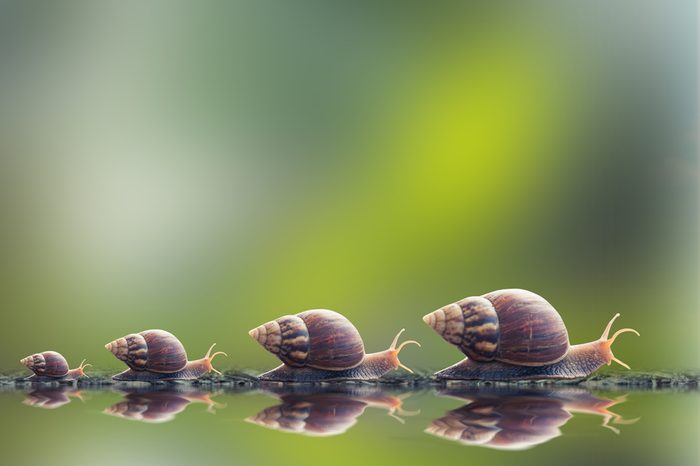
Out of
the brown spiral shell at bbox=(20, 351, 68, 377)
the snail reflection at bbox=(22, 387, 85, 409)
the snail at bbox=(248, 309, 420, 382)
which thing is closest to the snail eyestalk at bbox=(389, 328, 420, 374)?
the snail at bbox=(248, 309, 420, 382)

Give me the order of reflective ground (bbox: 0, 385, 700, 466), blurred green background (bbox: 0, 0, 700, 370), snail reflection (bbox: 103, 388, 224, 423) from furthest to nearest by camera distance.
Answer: blurred green background (bbox: 0, 0, 700, 370) → snail reflection (bbox: 103, 388, 224, 423) → reflective ground (bbox: 0, 385, 700, 466)

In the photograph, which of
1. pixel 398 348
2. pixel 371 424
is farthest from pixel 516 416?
pixel 398 348

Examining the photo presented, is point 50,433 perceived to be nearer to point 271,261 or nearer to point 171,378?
point 171,378

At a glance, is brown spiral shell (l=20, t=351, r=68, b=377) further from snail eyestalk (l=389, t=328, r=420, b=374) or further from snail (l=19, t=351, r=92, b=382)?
snail eyestalk (l=389, t=328, r=420, b=374)

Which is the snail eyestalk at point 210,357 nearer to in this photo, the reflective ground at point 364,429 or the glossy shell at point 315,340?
the glossy shell at point 315,340

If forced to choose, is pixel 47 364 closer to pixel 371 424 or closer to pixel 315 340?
pixel 315 340

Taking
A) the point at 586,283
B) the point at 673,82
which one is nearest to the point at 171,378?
the point at 586,283

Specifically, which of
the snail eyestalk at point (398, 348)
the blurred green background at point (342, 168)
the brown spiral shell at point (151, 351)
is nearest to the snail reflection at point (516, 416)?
the snail eyestalk at point (398, 348)
